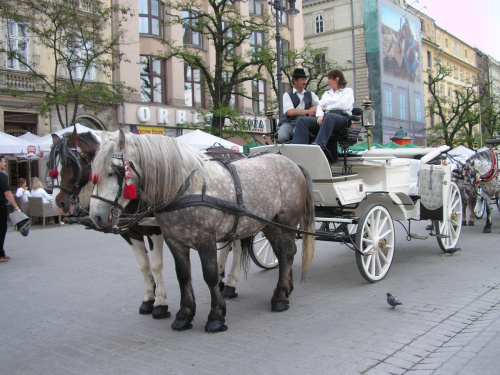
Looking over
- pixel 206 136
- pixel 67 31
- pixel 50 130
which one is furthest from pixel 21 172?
pixel 206 136

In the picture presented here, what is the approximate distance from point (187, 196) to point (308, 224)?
181cm

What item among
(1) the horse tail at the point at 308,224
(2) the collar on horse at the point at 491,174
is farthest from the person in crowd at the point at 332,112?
(2) the collar on horse at the point at 491,174

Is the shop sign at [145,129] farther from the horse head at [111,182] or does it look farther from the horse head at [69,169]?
the horse head at [111,182]

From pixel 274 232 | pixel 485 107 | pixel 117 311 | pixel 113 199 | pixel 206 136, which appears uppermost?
pixel 485 107

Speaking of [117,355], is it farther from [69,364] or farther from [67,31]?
[67,31]

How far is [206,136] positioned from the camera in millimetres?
15547

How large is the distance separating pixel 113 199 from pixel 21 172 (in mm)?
17130

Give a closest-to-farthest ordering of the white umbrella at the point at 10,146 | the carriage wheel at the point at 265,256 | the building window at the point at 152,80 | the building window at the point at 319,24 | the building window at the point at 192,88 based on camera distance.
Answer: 1. the carriage wheel at the point at 265,256
2. the white umbrella at the point at 10,146
3. the building window at the point at 152,80
4. the building window at the point at 192,88
5. the building window at the point at 319,24

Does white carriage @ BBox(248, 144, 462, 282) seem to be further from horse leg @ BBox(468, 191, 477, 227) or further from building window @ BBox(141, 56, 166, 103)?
building window @ BBox(141, 56, 166, 103)

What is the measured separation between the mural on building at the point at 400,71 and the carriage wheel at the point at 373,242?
3601 centimetres

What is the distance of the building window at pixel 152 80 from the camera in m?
24.0

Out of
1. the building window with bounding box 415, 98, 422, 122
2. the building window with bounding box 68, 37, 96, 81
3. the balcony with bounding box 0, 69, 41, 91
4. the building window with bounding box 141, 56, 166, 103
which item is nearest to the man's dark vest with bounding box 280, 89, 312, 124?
the building window with bounding box 68, 37, 96, 81

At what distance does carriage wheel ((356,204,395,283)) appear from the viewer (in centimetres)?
575

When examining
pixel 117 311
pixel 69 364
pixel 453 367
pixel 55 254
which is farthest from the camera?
pixel 55 254
